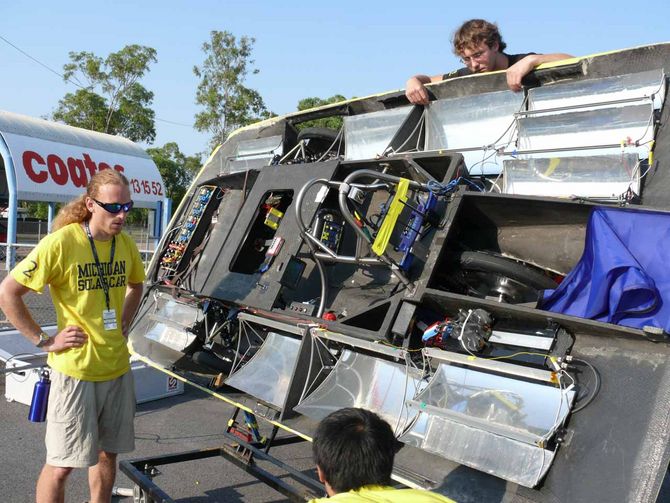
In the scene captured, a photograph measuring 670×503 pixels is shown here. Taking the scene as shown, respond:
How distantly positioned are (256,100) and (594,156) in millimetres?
27778

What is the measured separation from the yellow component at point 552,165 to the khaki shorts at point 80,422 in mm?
2617

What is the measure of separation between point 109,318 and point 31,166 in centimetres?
1218

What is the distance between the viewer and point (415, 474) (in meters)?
2.78

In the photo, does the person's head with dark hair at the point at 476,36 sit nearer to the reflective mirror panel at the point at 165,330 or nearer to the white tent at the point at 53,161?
the reflective mirror panel at the point at 165,330

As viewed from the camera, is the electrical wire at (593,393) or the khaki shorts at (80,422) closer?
the electrical wire at (593,393)

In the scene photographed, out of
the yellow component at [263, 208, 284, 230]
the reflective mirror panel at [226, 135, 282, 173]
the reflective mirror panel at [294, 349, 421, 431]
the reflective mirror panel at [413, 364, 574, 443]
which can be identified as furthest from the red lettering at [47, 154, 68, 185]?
the reflective mirror panel at [413, 364, 574, 443]

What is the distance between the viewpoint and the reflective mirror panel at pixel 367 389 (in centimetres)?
308

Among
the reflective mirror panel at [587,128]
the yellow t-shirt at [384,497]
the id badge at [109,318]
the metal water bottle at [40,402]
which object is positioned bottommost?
the metal water bottle at [40,402]

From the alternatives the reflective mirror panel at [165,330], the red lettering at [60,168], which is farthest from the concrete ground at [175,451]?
the red lettering at [60,168]

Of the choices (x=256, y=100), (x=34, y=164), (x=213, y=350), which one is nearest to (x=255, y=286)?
(x=213, y=350)

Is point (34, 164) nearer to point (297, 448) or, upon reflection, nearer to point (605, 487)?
point (297, 448)

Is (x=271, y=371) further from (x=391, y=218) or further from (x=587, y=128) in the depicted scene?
(x=587, y=128)

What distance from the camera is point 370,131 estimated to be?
464 centimetres

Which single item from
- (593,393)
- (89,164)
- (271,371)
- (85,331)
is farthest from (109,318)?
(89,164)
